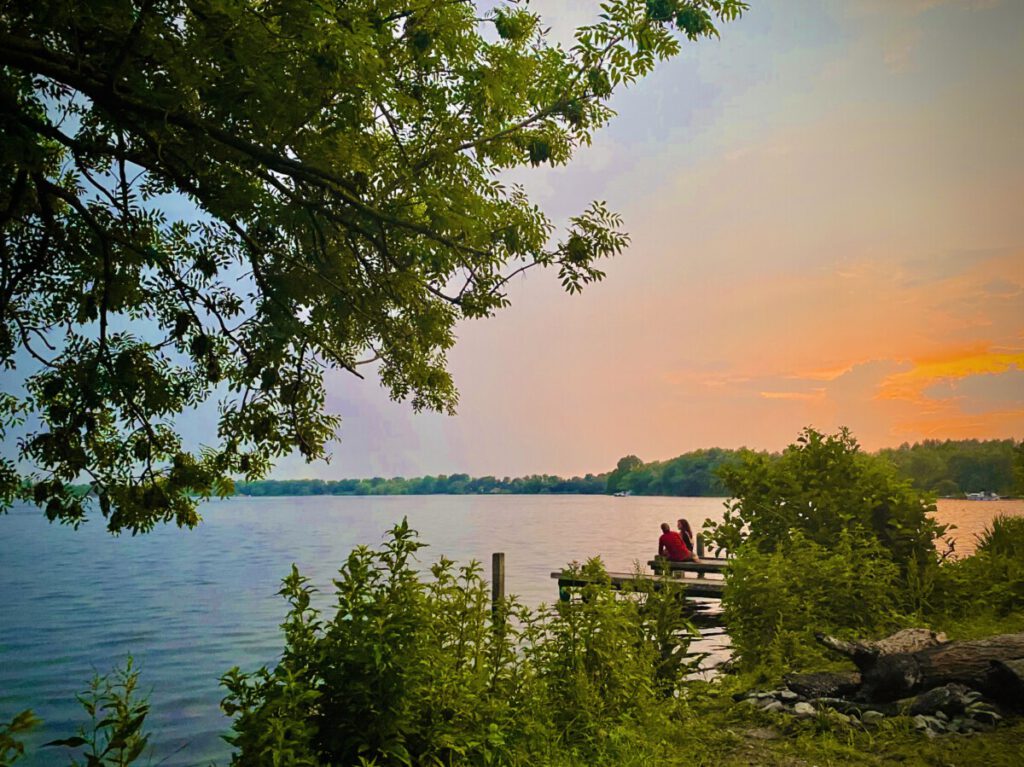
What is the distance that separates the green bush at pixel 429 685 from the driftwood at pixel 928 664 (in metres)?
2.71

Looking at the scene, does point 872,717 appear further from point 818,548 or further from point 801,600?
point 818,548

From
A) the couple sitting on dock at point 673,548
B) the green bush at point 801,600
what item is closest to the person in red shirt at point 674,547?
the couple sitting on dock at point 673,548

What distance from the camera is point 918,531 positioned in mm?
12742

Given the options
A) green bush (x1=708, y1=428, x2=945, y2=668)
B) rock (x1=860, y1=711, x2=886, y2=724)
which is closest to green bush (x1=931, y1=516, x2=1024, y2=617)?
green bush (x1=708, y1=428, x2=945, y2=668)

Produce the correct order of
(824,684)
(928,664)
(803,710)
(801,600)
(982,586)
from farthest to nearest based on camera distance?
1. (982,586)
2. (801,600)
3. (824,684)
4. (928,664)
5. (803,710)

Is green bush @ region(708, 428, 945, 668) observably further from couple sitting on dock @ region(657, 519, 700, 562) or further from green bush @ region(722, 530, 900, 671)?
couple sitting on dock @ region(657, 519, 700, 562)

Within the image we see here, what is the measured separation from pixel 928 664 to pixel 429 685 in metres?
6.17

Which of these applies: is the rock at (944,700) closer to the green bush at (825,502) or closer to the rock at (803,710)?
the rock at (803,710)

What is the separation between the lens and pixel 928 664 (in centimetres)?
851

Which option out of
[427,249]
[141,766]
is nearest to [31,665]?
[141,766]

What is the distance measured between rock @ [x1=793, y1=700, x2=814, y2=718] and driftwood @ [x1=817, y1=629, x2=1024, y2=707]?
865 mm

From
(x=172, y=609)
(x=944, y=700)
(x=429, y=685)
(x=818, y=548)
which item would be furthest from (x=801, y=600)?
(x=172, y=609)

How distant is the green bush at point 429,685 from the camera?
4.97 meters

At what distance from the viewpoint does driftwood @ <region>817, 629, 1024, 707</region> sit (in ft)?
26.6
